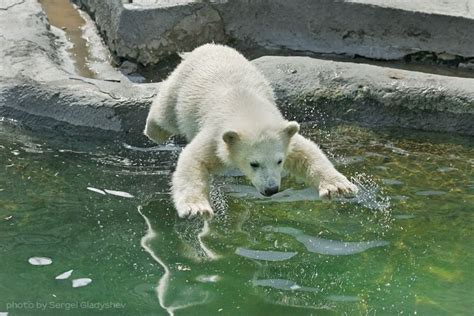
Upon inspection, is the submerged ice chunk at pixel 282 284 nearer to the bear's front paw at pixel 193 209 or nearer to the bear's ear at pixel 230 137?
the bear's front paw at pixel 193 209

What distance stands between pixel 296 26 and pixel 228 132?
366 centimetres

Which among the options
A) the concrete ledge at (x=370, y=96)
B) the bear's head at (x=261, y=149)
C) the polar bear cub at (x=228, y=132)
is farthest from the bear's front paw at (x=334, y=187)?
the concrete ledge at (x=370, y=96)

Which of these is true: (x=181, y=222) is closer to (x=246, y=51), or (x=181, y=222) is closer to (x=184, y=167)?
(x=184, y=167)

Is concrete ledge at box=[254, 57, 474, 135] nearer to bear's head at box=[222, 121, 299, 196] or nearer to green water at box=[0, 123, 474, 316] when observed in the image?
green water at box=[0, 123, 474, 316]

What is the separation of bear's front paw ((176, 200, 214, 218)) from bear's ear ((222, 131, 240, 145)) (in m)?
0.44

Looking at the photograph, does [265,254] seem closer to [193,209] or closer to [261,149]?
[193,209]

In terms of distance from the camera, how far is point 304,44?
27.0ft

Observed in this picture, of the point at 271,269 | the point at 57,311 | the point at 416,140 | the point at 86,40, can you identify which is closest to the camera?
the point at 57,311

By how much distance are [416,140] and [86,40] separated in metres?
3.72

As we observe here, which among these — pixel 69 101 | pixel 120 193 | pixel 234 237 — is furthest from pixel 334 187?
pixel 69 101

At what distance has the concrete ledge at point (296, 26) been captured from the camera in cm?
782

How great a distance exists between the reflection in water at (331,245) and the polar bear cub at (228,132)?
0.27m

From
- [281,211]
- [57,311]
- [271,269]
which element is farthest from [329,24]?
[57,311]

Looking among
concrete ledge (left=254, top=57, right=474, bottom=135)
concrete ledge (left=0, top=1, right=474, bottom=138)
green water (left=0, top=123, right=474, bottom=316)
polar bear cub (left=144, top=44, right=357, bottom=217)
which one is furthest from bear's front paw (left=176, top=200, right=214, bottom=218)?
concrete ledge (left=254, top=57, right=474, bottom=135)
